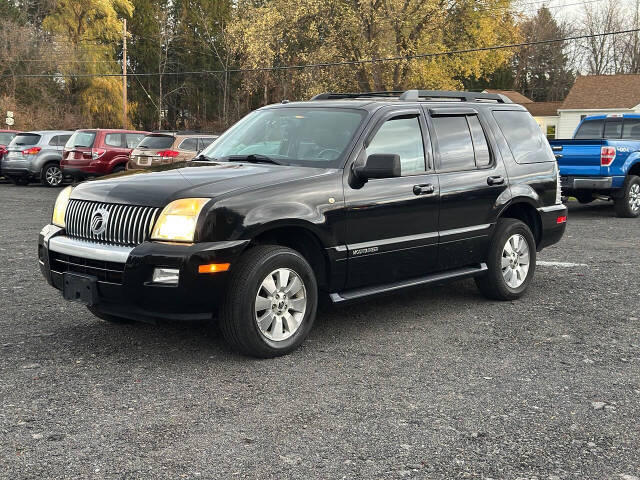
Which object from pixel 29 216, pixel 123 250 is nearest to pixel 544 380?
pixel 123 250

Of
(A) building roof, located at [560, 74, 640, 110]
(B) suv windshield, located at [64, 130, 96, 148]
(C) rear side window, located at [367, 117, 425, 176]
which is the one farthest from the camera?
(A) building roof, located at [560, 74, 640, 110]

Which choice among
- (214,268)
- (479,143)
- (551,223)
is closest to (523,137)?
→ (479,143)

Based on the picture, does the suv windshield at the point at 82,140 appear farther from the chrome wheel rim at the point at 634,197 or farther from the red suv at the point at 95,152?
the chrome wheel rim at the point at 634,197

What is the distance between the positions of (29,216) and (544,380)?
1208 centimetres

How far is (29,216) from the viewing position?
1469cm

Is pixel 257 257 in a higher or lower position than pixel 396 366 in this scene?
higher

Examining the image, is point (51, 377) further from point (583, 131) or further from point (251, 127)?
point (583, 131)

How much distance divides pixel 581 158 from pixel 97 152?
13.2 meters

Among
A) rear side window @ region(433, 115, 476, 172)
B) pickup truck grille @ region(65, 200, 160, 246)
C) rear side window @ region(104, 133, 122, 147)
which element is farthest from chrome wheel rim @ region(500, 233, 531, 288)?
rear side window @ region(104, 133, 122, 147)

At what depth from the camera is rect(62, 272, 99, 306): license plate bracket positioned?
4992mm

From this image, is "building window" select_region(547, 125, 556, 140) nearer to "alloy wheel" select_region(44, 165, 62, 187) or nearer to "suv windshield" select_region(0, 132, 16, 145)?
"suv windshield" select_region(0, 132, 16, 145)

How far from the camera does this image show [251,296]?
4.94 meters

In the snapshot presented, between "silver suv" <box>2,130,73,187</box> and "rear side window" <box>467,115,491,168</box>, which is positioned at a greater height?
"rear side window" <box>467,115,491,168</box>

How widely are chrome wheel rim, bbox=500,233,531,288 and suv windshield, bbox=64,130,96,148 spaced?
55.1 feet
